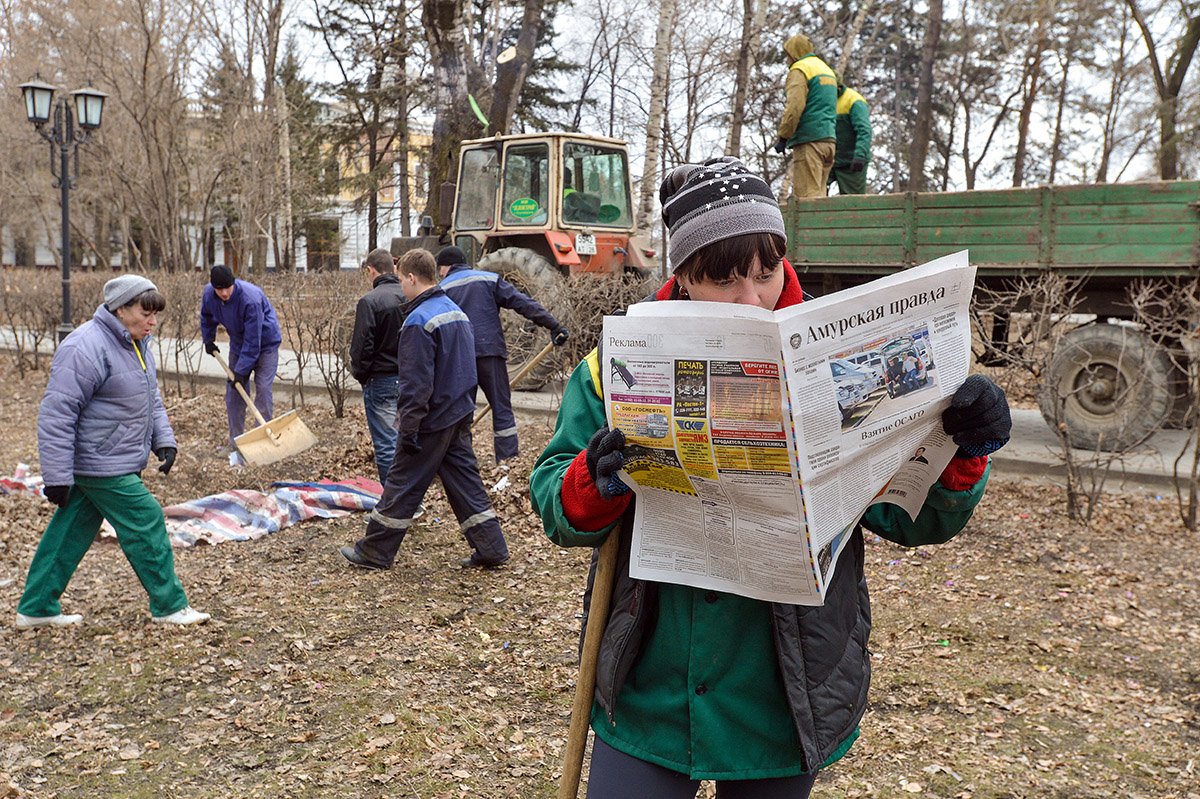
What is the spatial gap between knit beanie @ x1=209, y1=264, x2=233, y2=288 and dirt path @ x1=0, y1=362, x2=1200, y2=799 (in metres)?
2.47

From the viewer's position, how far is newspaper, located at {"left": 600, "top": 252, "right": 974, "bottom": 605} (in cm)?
155

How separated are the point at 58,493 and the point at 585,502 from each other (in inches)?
142

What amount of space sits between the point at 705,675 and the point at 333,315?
9.13 m

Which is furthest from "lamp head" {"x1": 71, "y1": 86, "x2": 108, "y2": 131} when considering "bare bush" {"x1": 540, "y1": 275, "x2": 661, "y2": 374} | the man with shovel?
"bare bush" {"x1": 540, "y1": 275, "x2": 661, "y2": 374}

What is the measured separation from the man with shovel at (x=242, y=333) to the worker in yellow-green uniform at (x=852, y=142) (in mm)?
5108

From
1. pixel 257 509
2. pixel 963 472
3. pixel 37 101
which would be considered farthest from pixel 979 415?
pixel 37 101

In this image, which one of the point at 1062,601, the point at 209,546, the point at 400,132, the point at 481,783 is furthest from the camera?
the point at 400,132

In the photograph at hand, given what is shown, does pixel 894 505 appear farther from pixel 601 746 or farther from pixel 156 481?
pixel 156 481

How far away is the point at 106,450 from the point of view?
4.59 meters

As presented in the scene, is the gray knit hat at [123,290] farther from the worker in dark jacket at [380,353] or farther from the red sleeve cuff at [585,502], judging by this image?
the red sleeve cuff at [585,502]

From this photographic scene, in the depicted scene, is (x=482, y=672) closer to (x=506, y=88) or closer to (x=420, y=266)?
(x=420, y=266)

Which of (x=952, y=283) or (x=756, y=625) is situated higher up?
(x=952, y=283)

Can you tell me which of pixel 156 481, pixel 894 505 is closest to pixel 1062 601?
pixel 894 505

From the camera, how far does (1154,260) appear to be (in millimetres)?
7195
